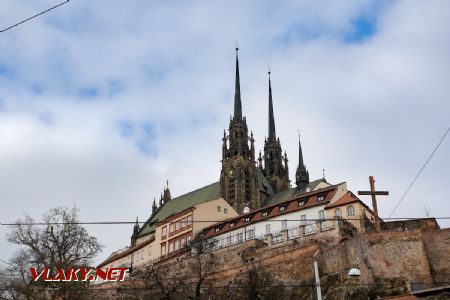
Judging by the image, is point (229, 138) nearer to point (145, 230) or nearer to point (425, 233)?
point (145, 230)

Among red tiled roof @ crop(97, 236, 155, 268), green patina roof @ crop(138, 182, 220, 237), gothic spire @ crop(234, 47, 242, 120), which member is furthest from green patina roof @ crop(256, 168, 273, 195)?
red tiled roof @ crop(97, 236, 155, 268)

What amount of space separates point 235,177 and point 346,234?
50.2m

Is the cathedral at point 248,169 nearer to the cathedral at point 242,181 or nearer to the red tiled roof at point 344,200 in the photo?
the cathedral at point 242,181

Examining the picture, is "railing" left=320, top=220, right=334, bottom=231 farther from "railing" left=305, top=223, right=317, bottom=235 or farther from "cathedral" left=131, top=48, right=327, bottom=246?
"cathedral" left=131, top=48, right=327, bottom=246

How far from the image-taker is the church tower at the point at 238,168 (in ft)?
309

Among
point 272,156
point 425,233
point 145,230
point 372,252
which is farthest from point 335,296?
point 272,156

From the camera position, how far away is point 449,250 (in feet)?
124

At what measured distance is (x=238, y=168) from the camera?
3839 inches

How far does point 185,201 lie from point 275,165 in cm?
2513

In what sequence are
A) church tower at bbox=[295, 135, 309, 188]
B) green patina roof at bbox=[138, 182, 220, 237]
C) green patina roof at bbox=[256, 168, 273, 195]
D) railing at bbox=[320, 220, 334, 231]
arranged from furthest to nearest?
green patina roof at bbox=[256, 168, 273, 195], church tower at bbox=[295, 135, 309, 188], green patina roof at bbox=[138, 182, 220, 237], railing at bbox=[320, 220, 334, 231]

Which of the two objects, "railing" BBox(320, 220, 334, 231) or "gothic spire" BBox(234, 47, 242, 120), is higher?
"gothic spire" BBox(234, 47, 242, 120)

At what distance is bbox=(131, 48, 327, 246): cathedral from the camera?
92375 mm

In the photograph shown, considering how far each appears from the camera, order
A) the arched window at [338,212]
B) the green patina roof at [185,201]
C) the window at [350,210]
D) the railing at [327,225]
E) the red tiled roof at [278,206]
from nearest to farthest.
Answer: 1. the railing at [327,225]
2. the window at [350,210]
3. the arched window at [338,212]
4. the red tiled roof at [278,206]
5. the green patina roof at [185,201]

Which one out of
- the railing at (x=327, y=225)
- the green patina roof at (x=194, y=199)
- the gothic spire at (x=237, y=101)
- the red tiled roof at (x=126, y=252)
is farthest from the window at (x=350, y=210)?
the gothic spire at (x=237, y=101)
